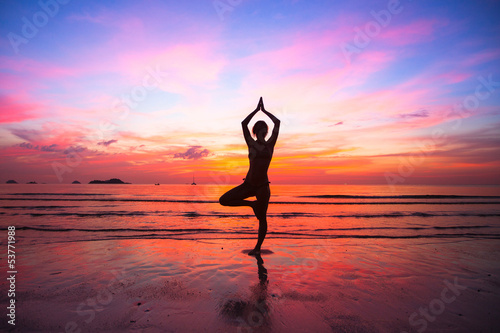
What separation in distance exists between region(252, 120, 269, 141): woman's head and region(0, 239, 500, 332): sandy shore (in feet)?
10.4

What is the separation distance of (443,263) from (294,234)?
523 cm

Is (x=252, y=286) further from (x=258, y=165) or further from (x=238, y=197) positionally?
(x=258, y=165)

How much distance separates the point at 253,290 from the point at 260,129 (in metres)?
3.75

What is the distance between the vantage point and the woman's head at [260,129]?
6508mm

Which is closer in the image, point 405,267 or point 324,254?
point 405,267

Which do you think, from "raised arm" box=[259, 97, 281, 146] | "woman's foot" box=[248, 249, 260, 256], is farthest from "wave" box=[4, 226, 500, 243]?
"raised arm" box=[259, 97, 281, 146]

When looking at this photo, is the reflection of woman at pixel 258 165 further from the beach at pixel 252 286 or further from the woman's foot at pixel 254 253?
the beach at pixel 252 286

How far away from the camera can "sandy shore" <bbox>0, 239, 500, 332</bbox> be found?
3.34 metres

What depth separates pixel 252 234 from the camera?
10672 mm

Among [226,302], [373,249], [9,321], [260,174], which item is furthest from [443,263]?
[9,321]

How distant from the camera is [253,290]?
4.46 meters

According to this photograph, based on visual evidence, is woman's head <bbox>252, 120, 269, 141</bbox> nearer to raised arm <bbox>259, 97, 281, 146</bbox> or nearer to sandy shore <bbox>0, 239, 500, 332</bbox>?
raised arm <bbox>259, 97, 281, 146</bbox>

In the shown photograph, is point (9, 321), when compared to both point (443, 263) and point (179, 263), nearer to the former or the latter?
point (179, 263)

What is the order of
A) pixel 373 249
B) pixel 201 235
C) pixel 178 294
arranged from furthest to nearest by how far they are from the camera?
pixel 201 235 → pixel 373 249 → pixel 178 294
